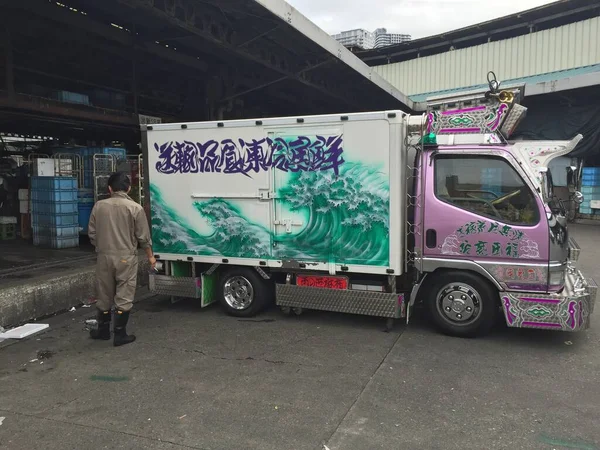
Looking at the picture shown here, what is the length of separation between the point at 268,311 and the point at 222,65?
7.12 meters

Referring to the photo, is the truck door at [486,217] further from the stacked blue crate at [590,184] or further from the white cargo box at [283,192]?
the stacked blue crate at [590,184]

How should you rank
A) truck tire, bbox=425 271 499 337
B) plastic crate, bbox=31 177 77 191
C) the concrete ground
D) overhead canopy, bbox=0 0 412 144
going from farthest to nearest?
plastic crate, bbox=31 177 77 191 → overhead canopy, bbox=0 0 412 144 → truck tire, bbox=425 271 499 337 → the concrete ground

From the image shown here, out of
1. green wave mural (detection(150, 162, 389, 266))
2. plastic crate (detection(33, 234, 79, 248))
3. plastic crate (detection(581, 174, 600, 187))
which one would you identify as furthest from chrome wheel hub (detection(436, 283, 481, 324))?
plastic crate (detection(581, 174, 600, 187))

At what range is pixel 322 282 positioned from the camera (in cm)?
620

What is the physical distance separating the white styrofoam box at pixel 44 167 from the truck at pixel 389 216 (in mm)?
4766

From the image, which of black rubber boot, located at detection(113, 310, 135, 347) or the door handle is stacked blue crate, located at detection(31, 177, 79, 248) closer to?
black rubber boot, located at detection(113, 310, 135, 347)

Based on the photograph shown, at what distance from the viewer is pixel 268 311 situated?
6965 millimetres

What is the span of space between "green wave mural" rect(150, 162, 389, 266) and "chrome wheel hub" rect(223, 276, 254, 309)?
42 cm

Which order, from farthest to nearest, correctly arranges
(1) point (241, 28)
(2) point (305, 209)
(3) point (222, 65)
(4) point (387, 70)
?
(4) point (387, 70)
(3) point (222, 65)
(1) point (241, 28)
(2) point (305, 209)

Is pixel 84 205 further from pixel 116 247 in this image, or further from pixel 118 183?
pixel 116 247

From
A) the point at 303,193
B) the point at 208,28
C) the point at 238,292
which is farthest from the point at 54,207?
the point at 303,193

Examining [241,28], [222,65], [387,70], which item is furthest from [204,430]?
[387,70]

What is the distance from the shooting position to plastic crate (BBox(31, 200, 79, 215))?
1009 cm

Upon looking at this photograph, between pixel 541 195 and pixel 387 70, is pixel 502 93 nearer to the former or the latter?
pixel 541 195
